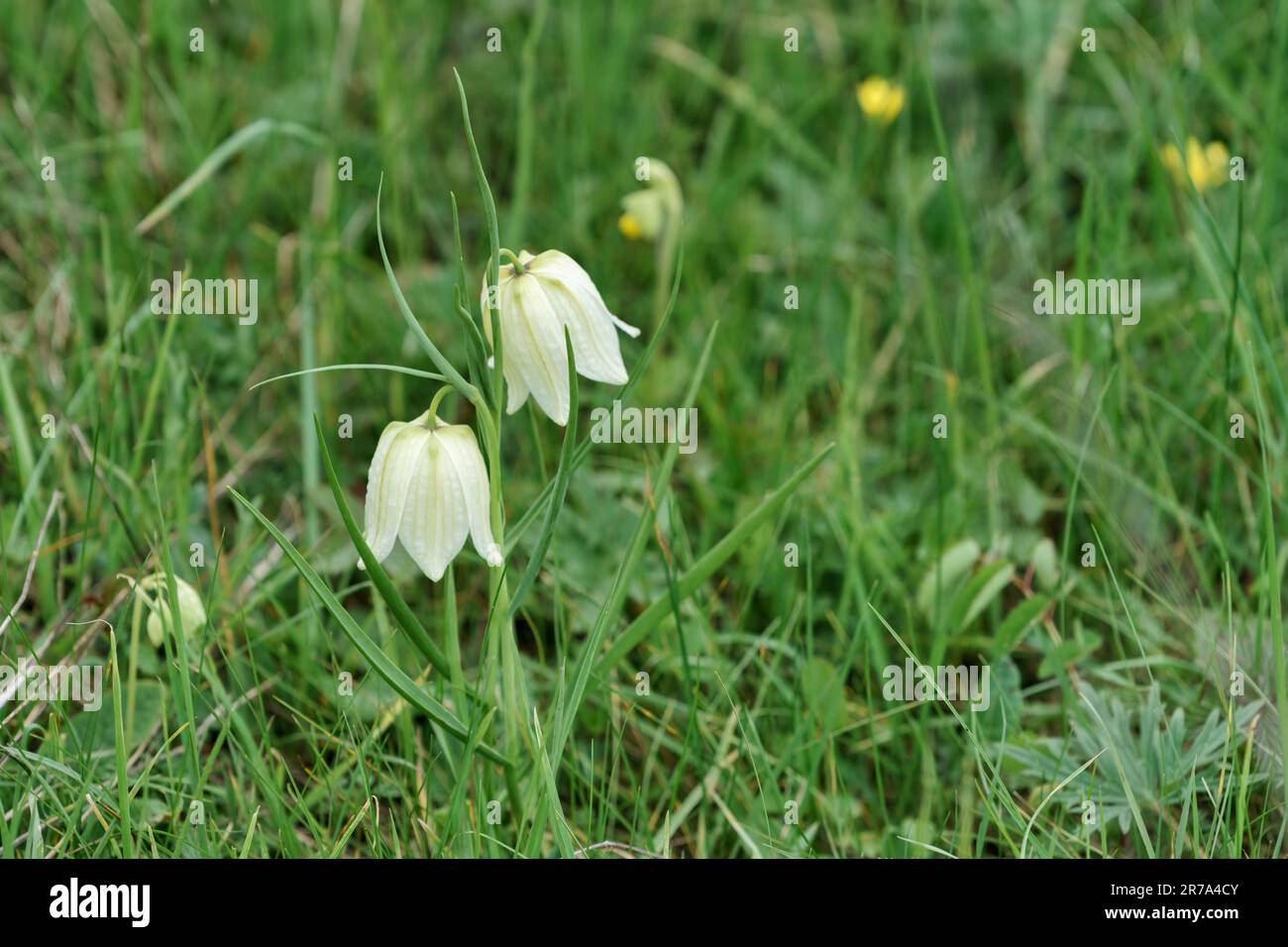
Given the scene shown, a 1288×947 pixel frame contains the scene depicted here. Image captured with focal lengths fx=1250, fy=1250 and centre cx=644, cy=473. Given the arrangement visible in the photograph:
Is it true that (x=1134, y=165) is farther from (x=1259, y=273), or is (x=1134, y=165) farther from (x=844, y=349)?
(x=844, y=349)

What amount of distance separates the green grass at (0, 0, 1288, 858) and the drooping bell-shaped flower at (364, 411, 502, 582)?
0.05m

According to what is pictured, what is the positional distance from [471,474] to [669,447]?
13.8 inches

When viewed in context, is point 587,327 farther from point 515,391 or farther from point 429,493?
point 429,493

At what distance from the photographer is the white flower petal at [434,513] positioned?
1148 mm

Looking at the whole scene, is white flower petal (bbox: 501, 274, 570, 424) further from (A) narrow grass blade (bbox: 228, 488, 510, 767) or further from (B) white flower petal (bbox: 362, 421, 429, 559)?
(A) narrow grass blade (bbox: 228, 488, 510, 767)

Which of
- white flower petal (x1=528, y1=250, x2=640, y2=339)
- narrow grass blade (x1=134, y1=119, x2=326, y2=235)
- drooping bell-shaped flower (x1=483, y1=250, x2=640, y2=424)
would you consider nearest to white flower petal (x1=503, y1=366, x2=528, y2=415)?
drooping bell-shaped flower (x1=483, y1=250, x2=640, y2=424)

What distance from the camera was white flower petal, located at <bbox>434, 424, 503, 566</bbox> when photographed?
3.79 ft

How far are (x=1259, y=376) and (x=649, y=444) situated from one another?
37.6 inches

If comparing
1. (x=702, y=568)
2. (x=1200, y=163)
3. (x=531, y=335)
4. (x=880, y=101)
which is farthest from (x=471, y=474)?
(x=1200, y=163)

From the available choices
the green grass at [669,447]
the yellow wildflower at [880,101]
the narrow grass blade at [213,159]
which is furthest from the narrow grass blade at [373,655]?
the yellow wildflower at [880,101]

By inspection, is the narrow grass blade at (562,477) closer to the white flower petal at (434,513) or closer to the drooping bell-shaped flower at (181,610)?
the white flower petal at (434,513)

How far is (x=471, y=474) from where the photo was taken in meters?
1.16

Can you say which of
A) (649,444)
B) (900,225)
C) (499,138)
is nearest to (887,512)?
(649,444)

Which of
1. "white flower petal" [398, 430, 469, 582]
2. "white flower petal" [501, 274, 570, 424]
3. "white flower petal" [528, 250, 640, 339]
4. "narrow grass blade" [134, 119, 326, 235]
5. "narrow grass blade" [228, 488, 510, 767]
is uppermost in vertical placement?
"narrow grass blade" [134, 119, 326, 235]
